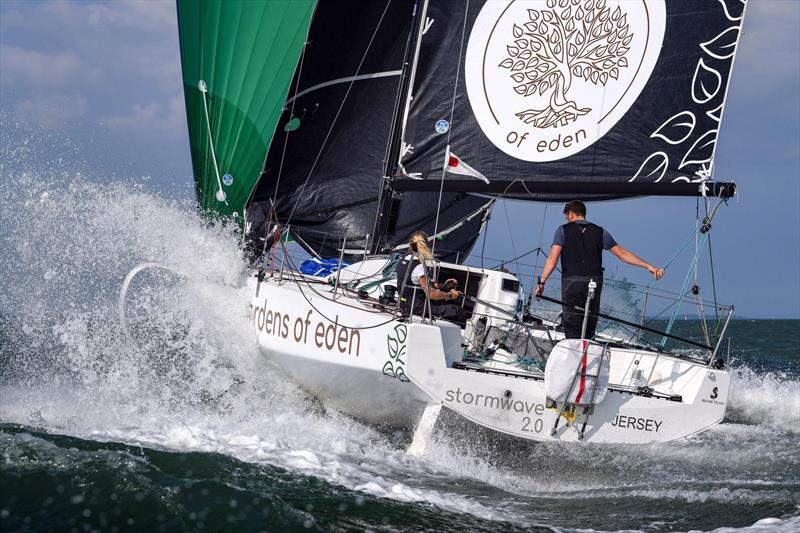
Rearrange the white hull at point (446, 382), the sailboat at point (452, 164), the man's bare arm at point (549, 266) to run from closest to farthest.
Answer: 1. the white hull at point (446, 382)
2. the sailboat at point (452, 164)
3. the man's bare arm at point (549, 266)

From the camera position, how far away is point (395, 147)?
8.38m

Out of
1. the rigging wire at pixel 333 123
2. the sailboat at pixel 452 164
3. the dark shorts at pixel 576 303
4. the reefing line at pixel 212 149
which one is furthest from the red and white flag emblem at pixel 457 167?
the reefing line at pixel 212 149

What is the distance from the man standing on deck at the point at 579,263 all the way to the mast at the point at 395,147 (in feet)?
7.70

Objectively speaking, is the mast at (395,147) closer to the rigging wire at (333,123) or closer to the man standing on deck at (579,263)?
the rigging wire at (333,123)

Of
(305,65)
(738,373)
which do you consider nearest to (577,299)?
(305,65)

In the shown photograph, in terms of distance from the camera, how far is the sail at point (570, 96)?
Result: 7168 mm

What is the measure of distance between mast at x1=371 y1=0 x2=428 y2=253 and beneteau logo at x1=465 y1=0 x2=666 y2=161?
602 mm

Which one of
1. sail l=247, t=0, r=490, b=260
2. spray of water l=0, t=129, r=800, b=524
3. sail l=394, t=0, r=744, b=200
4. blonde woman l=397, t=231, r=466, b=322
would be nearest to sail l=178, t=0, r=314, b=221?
sail l=247, t=0, r=490, b=260

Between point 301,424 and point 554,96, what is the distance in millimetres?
3574

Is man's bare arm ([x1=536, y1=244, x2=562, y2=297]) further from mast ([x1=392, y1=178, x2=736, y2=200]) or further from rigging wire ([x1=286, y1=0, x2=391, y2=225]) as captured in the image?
rigging wire ([x1=286, y1=0, x2=391, y2=225])

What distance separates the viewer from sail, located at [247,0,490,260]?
32.0ft

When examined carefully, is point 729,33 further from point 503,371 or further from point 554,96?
point 503,371

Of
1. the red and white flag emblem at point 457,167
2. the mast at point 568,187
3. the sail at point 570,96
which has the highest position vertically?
the sail at point 570,96

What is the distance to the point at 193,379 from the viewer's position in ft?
23.7
